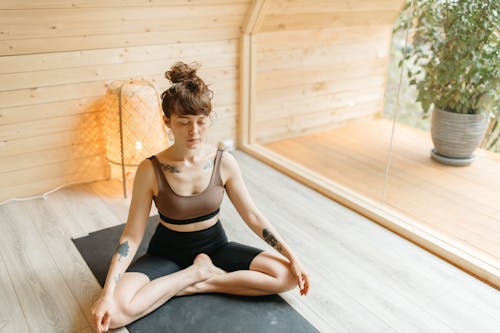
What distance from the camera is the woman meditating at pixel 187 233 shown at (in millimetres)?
1560

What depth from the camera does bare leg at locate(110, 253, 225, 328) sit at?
156 centimetres

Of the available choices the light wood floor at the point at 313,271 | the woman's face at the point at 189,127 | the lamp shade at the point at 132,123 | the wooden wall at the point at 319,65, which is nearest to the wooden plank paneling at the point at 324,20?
the wooden wall at the point at 319,65

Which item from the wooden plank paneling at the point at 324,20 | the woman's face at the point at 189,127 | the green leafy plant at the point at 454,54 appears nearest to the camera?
the woman's face at the point at 189,127

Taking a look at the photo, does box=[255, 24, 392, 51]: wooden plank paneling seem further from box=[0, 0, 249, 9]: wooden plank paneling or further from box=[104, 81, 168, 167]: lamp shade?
box=[104, 81, 168, 167]: lamp shade

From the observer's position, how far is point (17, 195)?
256 centimetres

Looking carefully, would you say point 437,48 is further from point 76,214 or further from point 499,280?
point 76,214

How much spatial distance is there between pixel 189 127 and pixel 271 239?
0.52 meters

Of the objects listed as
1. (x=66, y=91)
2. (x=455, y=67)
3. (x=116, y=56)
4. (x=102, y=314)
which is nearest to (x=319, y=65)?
(x=455, y=67)

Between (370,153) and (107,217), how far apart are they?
173 cm

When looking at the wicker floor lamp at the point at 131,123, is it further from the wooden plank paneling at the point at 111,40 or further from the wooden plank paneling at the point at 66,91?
the wooden plank paneling at the point at 111,40

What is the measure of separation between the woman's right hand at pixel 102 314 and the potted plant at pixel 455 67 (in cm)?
180

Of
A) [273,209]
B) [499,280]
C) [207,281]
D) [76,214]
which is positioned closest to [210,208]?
[207,281]

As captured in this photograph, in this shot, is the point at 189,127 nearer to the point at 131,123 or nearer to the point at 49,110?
the point at 131,123

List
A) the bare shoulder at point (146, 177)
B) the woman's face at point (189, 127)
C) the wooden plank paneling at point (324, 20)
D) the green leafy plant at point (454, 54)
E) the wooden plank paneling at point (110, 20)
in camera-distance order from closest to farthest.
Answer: the woman's face at point (189, 127)
the bare shoulder at point (146, 177)
the green leafy plant at point (454, 54)
the wooden plank paneling at point (110, 20)
the wooden plank paneling at point (324, 20)
